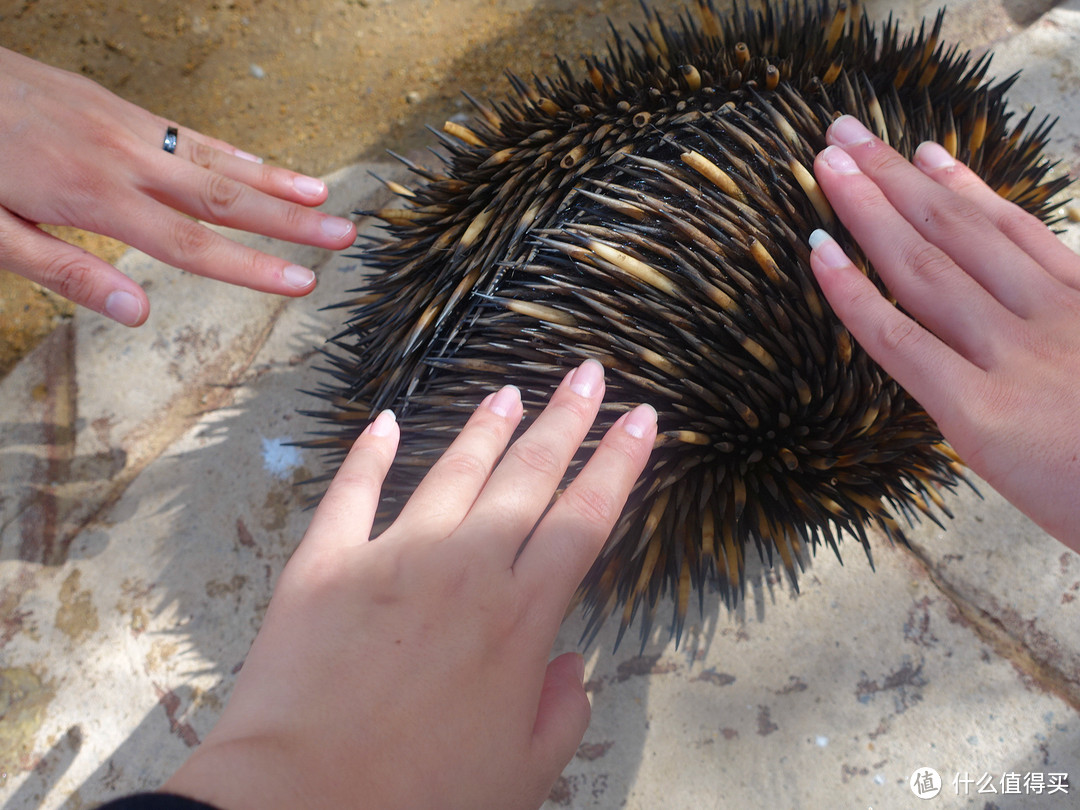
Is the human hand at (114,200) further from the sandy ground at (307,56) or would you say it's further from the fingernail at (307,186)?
the sandy ground at (307,56)

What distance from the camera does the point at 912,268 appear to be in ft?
3.86

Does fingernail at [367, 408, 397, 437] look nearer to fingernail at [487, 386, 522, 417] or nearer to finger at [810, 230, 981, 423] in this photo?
fingernail at [487, 386, 522, 417]

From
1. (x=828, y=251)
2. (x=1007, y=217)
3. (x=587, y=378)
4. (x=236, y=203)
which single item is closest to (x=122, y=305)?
(x=236, y=203)

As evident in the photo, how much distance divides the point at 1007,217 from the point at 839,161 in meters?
0.31

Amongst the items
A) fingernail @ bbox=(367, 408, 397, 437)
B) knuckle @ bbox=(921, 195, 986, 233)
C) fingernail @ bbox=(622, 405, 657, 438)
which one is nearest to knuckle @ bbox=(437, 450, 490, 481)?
fingernail @ bbox=(367, 408, 397, 437)

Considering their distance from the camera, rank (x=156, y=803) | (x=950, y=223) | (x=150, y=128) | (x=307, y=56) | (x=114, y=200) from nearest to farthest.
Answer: (x=156, y=803) → (x=950, y=223) → (x=114, y=200) → (x=150, y=128) → (x=307, y=56)

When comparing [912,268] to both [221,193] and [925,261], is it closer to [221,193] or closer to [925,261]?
[925,261]

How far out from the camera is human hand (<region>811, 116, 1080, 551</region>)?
1016 mm

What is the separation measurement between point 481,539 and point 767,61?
1130 millimetres

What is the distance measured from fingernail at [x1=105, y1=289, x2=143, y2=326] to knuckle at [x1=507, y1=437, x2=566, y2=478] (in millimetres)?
762

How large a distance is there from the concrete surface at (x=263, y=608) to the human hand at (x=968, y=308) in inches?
28.2

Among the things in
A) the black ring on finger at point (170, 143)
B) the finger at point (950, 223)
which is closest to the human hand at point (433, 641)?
the finger at point (950, 223)

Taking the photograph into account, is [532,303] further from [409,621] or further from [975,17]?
[975,17]

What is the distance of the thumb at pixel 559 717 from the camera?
92 cm
